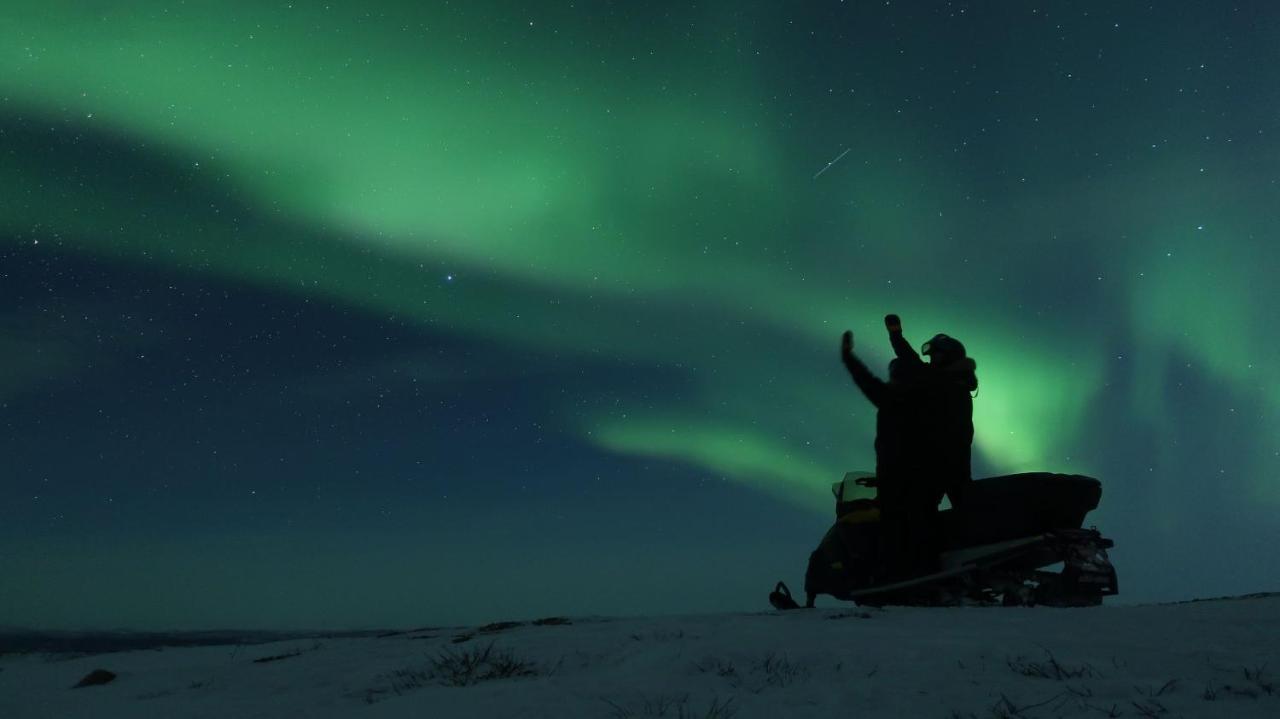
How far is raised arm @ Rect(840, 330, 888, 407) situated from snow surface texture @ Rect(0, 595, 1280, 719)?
229cm

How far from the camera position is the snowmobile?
6.46 metres

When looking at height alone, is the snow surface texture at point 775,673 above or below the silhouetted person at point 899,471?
below

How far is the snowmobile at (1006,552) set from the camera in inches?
254

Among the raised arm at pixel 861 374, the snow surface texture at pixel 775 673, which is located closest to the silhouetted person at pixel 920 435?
the raised arm at pixel 861 374

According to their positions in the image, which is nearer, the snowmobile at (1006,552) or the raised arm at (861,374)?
the snowmobile at (1006,552)

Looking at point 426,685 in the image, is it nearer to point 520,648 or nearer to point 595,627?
point 520,648

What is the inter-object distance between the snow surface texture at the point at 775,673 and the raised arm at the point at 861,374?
2.29 metres

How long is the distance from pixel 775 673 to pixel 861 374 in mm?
4441

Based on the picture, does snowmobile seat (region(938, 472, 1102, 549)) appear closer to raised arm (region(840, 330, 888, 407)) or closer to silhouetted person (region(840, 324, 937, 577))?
silhouetted person (region(840, 324, 937, 577))

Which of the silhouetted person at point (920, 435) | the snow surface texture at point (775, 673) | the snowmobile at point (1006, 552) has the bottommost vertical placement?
the snow surface texture at point (775, 673)

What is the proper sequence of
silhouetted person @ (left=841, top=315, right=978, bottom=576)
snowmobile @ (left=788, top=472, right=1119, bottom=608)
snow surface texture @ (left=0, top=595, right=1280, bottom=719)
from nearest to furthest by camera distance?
snow surface texture @ (left=0, top=595, right=1280, bottom=719)
snowmobile @ (left=788, top=472, right=1119, bottom=608)
silhouetted person @ (left=841, top=315, right=978, bottom=576)

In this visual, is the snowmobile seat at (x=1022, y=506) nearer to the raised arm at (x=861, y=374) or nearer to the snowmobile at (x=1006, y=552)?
the snowmobile at (x=1006, y=552)

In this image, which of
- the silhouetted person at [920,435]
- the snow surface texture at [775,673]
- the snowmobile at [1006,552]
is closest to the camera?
the snow surface texture at [775,673]

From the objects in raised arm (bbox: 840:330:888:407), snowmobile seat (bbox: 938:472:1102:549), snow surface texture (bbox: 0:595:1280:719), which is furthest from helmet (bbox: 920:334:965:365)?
snow surface texture (bbox: 0:595:1280:719)
